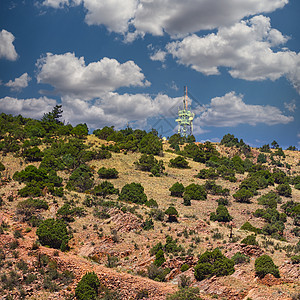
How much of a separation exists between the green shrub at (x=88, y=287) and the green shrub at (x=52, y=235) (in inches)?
275

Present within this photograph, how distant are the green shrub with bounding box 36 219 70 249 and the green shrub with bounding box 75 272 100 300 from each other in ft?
22.9

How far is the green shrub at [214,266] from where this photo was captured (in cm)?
2394

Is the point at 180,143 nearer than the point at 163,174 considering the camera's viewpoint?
No

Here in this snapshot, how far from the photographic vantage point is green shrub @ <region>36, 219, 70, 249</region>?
2736 cm

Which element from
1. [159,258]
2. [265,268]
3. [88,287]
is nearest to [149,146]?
[159,258]

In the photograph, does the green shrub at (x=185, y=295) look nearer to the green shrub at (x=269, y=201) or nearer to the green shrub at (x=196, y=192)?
the green shrub at (x=196, y=192)

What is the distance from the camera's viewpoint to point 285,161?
4252 inches

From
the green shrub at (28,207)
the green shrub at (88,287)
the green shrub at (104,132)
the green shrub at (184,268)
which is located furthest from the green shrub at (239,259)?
the green shrub at (104,132)

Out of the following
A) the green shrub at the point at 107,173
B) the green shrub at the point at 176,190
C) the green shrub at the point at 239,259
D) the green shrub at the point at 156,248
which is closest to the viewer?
the green shrub at the point at 239,259

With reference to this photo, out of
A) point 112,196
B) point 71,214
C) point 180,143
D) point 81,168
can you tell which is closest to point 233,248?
point 71,214

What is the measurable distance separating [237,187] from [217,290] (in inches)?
1821

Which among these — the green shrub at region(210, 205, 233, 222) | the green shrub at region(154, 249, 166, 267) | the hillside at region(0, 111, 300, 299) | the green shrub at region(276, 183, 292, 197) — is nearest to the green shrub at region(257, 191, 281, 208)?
the hillside at region(0, 111, 300, 299)

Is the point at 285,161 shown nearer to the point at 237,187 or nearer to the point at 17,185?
the point at 237,187

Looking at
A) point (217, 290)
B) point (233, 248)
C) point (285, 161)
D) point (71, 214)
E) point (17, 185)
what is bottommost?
point (217, 290)
